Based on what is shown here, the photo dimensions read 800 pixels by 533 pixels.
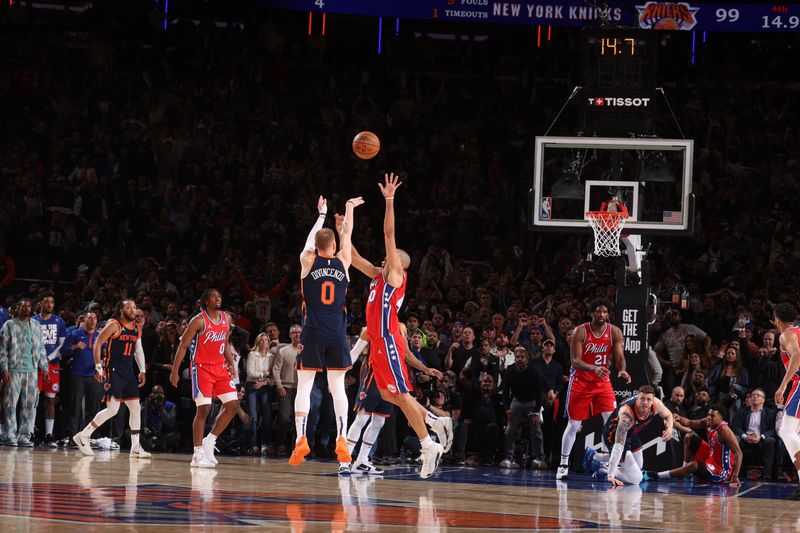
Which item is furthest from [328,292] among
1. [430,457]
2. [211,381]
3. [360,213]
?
[360,213]

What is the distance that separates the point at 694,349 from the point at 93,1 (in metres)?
15.8

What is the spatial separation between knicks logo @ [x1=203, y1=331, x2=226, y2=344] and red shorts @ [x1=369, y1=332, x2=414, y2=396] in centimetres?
262

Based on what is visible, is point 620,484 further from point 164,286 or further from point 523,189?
point 523,189

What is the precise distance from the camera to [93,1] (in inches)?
977

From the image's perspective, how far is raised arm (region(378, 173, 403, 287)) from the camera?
33.3ft

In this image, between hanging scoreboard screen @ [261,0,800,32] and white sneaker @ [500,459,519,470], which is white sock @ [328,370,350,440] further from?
hanging scoreboard screen @ [261,0,800,32]

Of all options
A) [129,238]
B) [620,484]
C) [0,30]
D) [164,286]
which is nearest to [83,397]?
[164,286]

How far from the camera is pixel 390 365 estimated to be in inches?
417

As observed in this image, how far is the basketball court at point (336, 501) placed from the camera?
726 centimetres

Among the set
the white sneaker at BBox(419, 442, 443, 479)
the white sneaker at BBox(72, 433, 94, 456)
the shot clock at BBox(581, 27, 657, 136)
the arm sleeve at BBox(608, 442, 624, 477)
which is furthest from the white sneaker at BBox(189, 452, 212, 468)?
the shot clock at BBox(581, 27, 657, 136)

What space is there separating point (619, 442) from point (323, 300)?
3.92 meters

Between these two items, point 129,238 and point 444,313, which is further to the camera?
point 129,238

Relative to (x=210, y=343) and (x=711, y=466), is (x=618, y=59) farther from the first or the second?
(x=210, y=343)

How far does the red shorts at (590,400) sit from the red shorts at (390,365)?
2775mm
